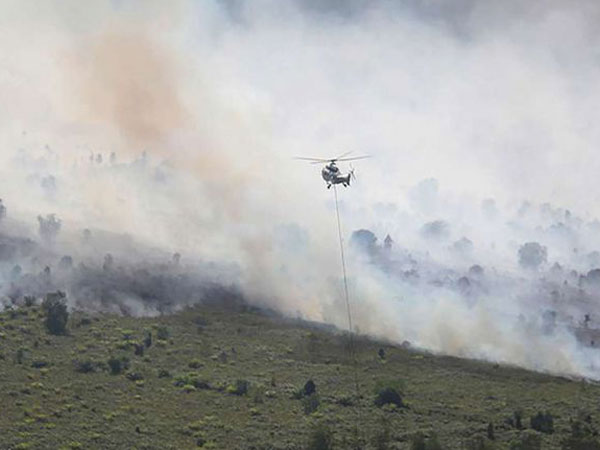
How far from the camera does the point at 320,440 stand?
182 metres

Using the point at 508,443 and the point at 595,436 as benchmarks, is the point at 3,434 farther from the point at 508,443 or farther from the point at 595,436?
the point at 595,436

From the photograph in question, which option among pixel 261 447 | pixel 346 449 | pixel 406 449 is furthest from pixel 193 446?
pixel 406 449

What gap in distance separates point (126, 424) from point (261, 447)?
32.2 m

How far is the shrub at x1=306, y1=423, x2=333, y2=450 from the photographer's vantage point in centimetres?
18100

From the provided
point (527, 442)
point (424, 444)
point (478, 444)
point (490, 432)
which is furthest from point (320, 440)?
point (527, 442)

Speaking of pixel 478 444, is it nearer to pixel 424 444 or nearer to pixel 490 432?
pixel 490 432

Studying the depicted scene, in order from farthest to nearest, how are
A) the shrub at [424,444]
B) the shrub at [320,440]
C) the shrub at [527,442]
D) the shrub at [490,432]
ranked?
the shrub at [490,432] < the shrub at [527,442] < the shrub at [320,440] < the shrub at [424,444]

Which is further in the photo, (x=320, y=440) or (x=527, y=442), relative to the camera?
(x=527, y=442)

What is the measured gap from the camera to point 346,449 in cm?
18288

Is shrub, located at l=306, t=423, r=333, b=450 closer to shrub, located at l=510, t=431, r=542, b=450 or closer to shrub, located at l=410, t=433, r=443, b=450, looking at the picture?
shrub, located at l=410, t=433, r=443, b=450

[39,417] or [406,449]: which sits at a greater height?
[39,417]

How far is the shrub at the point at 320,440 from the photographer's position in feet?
594

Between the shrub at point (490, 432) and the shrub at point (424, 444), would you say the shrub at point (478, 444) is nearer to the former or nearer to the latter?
the shrub at point (490, 432)

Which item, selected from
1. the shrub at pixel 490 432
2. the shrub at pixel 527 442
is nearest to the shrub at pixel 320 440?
the shrub at pixel 490 432
